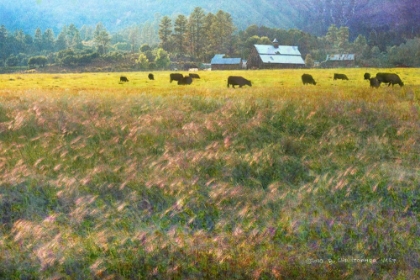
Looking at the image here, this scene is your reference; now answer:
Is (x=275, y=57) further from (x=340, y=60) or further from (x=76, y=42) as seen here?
(x=76, y=42)

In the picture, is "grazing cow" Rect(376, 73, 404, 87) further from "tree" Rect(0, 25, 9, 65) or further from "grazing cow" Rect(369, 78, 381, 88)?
"tree" Rect(0, 25, 9, 65)

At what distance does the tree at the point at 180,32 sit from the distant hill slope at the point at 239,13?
0.32 meters

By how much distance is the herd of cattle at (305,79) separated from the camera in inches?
521

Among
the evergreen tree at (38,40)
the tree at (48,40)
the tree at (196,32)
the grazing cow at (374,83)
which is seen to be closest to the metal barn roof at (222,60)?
the tree at (196,32)

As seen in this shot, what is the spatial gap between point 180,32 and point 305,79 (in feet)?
15.6

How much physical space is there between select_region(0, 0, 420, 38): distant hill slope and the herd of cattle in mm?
1527

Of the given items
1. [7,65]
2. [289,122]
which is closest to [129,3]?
[7,65]

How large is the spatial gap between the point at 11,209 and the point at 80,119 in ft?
15.0

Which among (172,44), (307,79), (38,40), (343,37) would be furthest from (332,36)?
(38,40)

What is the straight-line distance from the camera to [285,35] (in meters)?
14.4

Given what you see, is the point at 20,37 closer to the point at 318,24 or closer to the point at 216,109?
the point at 216,109

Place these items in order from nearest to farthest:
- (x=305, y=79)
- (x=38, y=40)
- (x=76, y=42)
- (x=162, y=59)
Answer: (x=305, y=79) → (x=162, y=59) → (x=76, y=42) → (x=38, y=40)

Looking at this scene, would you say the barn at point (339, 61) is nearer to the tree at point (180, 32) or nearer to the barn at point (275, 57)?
the barn at point (275, 57)

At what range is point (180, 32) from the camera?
1487 centimetres
